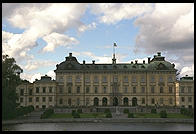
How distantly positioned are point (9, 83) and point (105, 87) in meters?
33.8

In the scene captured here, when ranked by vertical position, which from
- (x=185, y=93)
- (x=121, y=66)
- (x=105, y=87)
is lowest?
(x=185, y=93)

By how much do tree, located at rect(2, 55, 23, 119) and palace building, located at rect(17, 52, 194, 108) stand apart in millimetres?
28678

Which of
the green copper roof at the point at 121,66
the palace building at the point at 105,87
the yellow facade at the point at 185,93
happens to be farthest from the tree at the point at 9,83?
the yellow facade at the point at 185,93

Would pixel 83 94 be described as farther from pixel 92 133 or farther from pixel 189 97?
pixel 92 133

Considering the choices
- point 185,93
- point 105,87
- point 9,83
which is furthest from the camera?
point 105,87

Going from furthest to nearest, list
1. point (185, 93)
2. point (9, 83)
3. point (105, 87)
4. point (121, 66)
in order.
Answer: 1. point (121, 66)
2. point (105, 87)
3. point (185, 93)
4. point (9, 83)

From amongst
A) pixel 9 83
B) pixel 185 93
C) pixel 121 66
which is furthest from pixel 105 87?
pixel 9 83

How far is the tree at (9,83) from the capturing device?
1648 inches

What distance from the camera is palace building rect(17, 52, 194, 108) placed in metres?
76.2

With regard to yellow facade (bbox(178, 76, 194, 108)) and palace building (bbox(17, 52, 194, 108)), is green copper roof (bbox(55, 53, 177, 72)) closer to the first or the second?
palace building (bbox(17, 52, 194, 108))

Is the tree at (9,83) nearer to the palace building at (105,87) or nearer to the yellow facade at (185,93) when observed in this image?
the palace building at (105,87)

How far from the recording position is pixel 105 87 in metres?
77.2

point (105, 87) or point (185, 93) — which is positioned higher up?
point (105, 87)

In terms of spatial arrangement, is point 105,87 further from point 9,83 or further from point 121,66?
point 9,83
